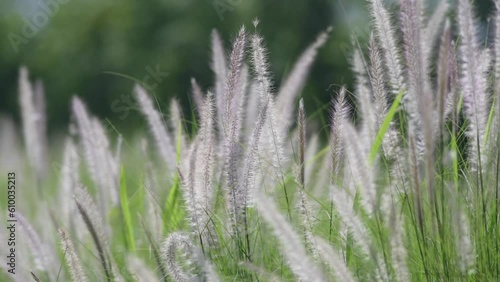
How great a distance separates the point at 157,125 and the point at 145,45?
90.4ft

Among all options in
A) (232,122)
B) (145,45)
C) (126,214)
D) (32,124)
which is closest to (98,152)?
(126,214)

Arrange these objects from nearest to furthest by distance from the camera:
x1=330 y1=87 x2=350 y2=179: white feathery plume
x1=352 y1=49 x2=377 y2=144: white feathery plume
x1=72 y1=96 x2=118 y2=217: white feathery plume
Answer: x1=330 y1=87 x2=350 y2=179: white feathery plume, x1=352 y1=49 x2=377 y2=144: white feathery plume, x1=72 y1=96 x2=118 y2=217: white feathery plume

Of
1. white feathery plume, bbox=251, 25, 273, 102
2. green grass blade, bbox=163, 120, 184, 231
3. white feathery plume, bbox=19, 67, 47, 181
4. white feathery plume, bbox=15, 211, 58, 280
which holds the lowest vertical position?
white feathery plume, bbox=15, 211, 58, 280

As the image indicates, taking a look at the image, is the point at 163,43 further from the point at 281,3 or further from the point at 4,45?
the point at 4,45

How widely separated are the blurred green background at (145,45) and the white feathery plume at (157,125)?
15586mm

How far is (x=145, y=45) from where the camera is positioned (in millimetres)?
29766

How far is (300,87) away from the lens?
296 cm

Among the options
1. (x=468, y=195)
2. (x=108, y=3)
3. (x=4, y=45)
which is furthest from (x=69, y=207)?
(x=4, y=45)

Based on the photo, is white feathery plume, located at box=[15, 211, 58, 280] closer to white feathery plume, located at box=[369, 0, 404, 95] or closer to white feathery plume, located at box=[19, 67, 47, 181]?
white feathery plume, located at box=[369, 0, 404, 95]

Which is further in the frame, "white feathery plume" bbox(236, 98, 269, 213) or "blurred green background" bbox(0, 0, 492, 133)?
"blurred green background" bbox(0, 0, 492, 133)

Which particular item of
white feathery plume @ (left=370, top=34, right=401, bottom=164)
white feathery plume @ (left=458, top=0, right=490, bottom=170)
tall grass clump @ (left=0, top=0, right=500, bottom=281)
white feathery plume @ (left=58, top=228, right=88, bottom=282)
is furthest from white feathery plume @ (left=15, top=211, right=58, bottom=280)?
white feathery plume @ (left=458, top=0, right=490, bottom=170)

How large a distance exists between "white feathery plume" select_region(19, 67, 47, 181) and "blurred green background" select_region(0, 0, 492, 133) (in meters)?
14.6

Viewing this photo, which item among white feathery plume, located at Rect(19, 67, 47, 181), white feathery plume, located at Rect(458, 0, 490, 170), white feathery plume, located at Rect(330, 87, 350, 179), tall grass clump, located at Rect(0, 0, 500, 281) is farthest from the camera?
white feathery plume, located at Rect(19, 67, 47, 181)

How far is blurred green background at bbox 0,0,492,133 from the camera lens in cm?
2503
